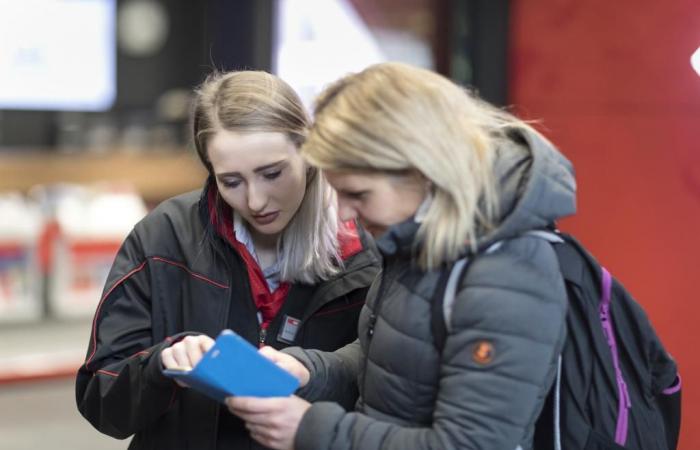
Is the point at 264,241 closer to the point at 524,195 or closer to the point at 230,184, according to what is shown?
the point at 230,184

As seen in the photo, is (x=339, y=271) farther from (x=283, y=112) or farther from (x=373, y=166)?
(x=373, y=166)

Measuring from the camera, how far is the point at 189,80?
623cm

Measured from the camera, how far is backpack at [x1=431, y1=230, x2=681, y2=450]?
5.12 feet

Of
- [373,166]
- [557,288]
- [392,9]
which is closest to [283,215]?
[373,166]

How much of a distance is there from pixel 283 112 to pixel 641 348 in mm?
795

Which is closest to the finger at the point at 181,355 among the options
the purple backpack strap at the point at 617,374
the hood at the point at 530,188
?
the hood at the point at 530,188

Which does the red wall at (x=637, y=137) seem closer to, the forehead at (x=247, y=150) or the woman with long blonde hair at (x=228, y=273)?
the woman with long blonde hair at (x=228, y=273)

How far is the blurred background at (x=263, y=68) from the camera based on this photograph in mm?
2977

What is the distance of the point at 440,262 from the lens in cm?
147

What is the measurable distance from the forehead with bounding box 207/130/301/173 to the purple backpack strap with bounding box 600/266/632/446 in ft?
2.14

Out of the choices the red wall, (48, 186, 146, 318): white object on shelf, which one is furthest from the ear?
(48, 186, 146, 318): white object on shelf

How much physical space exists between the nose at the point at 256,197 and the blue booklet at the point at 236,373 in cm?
38

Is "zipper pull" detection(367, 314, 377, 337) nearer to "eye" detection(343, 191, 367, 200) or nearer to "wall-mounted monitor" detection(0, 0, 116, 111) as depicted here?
"eye" detection(343, 191, 367, 200)

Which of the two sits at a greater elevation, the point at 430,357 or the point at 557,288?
the point at 557,288
